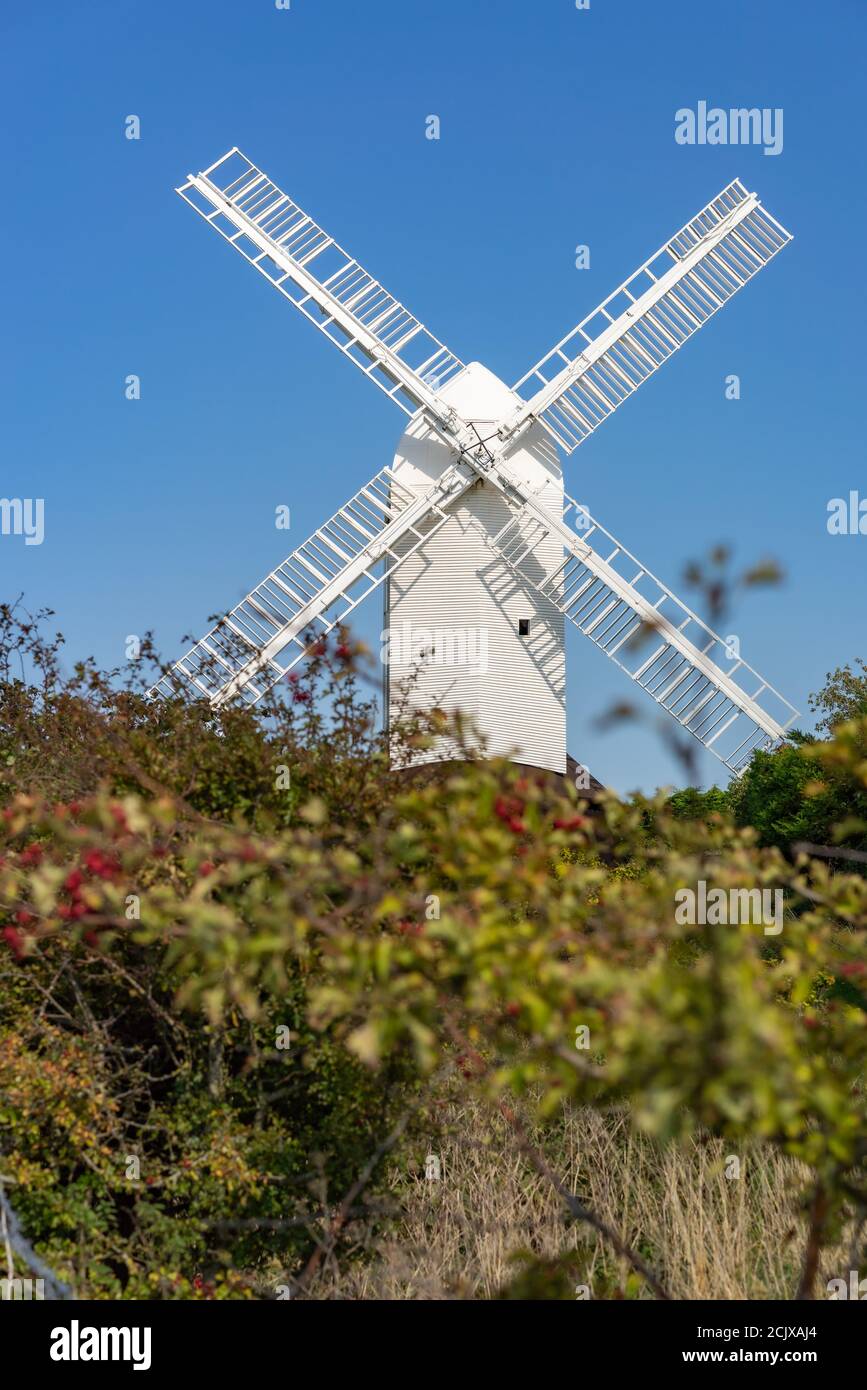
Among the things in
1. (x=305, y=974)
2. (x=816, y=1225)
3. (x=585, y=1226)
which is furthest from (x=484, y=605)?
(x=816, y=1225)

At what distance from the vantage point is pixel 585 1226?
661cm

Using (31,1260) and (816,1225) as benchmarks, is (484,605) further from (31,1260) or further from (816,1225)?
(816,1225)

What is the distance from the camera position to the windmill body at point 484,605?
57.1 ft

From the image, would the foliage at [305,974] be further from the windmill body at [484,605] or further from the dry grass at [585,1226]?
the windmill body at [484,605]

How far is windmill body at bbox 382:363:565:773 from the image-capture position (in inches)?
685

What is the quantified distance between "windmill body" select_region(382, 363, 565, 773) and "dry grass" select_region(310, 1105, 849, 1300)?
1002cm

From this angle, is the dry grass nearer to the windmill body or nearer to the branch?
the branch

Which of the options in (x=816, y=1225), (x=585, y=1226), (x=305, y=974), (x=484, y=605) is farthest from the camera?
(x=484, y=605)

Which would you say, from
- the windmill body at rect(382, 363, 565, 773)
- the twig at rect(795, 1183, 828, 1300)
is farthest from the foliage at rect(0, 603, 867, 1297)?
the windmill body at rect(382, 363, 565, 773)

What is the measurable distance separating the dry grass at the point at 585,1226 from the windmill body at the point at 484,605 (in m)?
10.0

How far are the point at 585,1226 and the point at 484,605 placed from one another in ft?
38.7

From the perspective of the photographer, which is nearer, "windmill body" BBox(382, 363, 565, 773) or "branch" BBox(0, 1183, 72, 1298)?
"branch" BBox(0, 1183, 72, 1298)

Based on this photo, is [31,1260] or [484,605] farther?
[484,605]
